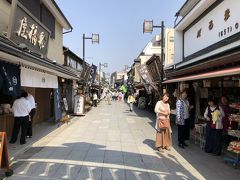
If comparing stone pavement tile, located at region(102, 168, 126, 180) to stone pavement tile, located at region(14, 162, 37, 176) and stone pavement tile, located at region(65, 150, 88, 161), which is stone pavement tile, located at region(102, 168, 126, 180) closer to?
stone pavement tile, located at region(65, 150, 88, 161)

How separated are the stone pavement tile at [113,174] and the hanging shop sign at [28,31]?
494 cm

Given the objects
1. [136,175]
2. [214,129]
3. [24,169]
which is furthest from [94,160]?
[214,129]

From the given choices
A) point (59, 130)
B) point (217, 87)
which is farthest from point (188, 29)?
point (59, 130)

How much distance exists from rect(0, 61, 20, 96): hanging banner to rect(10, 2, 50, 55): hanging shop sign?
1024 millimetres

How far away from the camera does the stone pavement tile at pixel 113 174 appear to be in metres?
7.33

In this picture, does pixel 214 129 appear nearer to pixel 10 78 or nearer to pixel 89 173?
pixel 89 173

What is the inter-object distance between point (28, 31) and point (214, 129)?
723 centimetres

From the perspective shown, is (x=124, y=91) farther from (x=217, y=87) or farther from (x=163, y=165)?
(x=163, y=165)

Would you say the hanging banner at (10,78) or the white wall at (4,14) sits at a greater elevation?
the white wall at (4,14)

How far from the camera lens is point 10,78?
905 cm

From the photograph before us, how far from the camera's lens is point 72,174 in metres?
7.54

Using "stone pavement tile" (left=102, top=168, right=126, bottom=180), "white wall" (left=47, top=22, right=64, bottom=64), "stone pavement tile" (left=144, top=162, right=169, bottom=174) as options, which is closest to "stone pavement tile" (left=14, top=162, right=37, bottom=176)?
"stone pavement tile" (left=102, top=168, right=126, bottom=180)

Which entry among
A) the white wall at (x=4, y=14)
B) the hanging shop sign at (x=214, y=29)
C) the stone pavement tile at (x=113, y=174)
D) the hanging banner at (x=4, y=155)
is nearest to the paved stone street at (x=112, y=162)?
the stone pavement tile at (x=113, y=174)

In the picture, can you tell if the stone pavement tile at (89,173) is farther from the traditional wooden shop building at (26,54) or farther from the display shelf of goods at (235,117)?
the display shelf of goods at (235,117)
